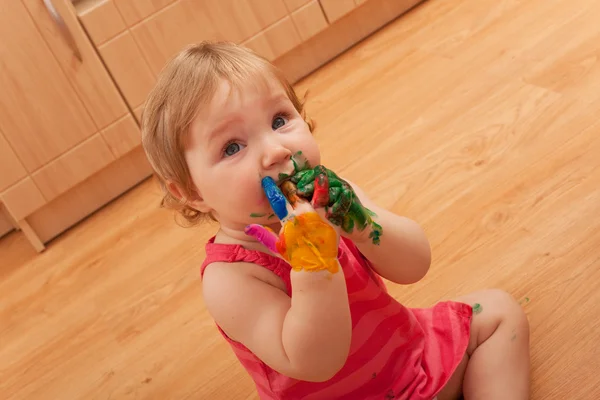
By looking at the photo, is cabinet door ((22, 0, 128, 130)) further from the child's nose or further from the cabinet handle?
the child's nose

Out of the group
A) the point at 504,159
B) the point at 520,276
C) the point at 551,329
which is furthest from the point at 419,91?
the point at 551,329

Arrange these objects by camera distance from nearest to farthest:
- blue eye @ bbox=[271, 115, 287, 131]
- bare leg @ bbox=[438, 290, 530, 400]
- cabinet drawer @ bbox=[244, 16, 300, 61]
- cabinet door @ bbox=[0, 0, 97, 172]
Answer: blue eye @ bbox=[271, 115, 287, 131], bare leg @ bbox=[438, 290, 530, 400], cabinet door @ bbox=[0, 0, 97, 172], cabinet drawer @ bbox=[244, 16, 300, 61]

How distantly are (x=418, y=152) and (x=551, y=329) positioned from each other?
2.22 feet

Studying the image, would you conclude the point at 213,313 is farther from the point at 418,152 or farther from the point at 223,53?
the point at 418,152

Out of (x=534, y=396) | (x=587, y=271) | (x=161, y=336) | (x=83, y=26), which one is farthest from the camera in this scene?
(x=83, y=26)

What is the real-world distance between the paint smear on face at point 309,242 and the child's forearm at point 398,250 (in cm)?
15

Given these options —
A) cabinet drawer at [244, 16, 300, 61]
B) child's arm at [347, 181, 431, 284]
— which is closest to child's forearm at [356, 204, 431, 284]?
child's arm at [347, 181, 431, 284]

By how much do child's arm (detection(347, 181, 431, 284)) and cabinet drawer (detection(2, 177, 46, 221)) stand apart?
4.31 ft

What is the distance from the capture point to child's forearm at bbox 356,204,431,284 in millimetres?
915

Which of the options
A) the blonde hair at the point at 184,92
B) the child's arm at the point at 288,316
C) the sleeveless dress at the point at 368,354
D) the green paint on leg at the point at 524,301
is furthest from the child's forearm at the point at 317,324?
the green paint on leg at the point at 524,301

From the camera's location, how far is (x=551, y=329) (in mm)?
1108

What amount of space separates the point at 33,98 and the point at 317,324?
1429 millimetres

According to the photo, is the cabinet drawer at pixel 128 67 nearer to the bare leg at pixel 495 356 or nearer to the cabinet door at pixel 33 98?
the cabinet door at pixel 33 98

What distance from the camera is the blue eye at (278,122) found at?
2.79 ft
